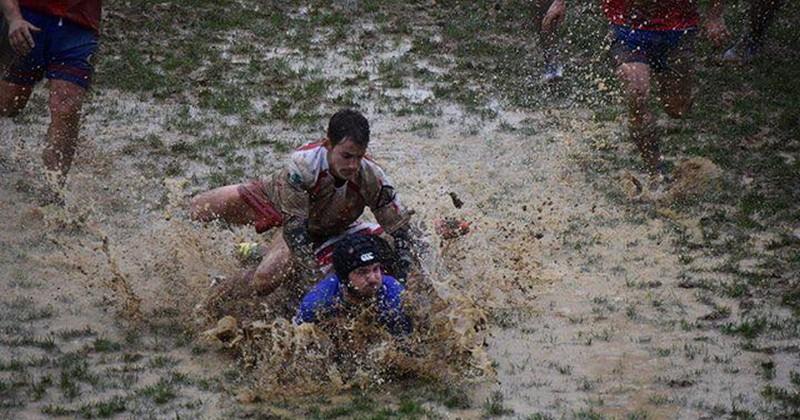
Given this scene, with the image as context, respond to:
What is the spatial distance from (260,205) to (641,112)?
2913mm

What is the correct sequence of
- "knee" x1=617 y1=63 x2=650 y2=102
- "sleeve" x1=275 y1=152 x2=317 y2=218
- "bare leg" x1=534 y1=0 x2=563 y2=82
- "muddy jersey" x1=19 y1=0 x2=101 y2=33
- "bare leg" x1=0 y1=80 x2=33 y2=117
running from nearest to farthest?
"sleeve" x1=275 y1=152 x2=317 y2=218, "muddy jersey" x1=19 y1=0 x2=101 y2=33, "bare leg" x1=0 y1=80 x2=33 y2=117, "knee" x1=617 y1=63 x2=650 y2=102, "bare leg" x1=534 y1=0 x2=563 y2=82

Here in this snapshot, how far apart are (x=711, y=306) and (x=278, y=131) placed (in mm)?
4210

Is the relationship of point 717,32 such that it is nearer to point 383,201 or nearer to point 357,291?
point 383,201

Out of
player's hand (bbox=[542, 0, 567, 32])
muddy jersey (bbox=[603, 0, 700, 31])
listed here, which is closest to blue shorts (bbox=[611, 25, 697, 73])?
muddy jersey (bbox=[603, 0, 700, 31])

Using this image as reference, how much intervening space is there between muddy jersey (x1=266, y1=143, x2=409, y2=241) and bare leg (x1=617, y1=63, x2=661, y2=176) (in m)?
2.47

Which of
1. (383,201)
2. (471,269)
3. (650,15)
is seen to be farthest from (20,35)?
(650,15)

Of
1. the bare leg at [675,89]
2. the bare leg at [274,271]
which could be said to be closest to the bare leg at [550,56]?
the bare leg at [675,89]

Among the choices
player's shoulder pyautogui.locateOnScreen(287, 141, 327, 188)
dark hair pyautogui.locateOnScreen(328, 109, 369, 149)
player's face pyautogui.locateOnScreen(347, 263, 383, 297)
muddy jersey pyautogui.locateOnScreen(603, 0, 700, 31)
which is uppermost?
muddy jersey pyautogui.locateOnScreen(603, 0, 700, 31)

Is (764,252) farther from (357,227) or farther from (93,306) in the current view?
(93,306)

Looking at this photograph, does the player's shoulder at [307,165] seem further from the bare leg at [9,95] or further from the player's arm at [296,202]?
the bare leg at [9,95]

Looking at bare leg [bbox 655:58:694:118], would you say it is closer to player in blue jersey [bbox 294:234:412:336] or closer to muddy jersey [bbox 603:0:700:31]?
muddy jersey [bbox 603:0:700:31]

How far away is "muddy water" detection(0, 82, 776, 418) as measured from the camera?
6.18 meters

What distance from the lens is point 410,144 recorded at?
1005cm

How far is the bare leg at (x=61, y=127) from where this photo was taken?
7801 mm
